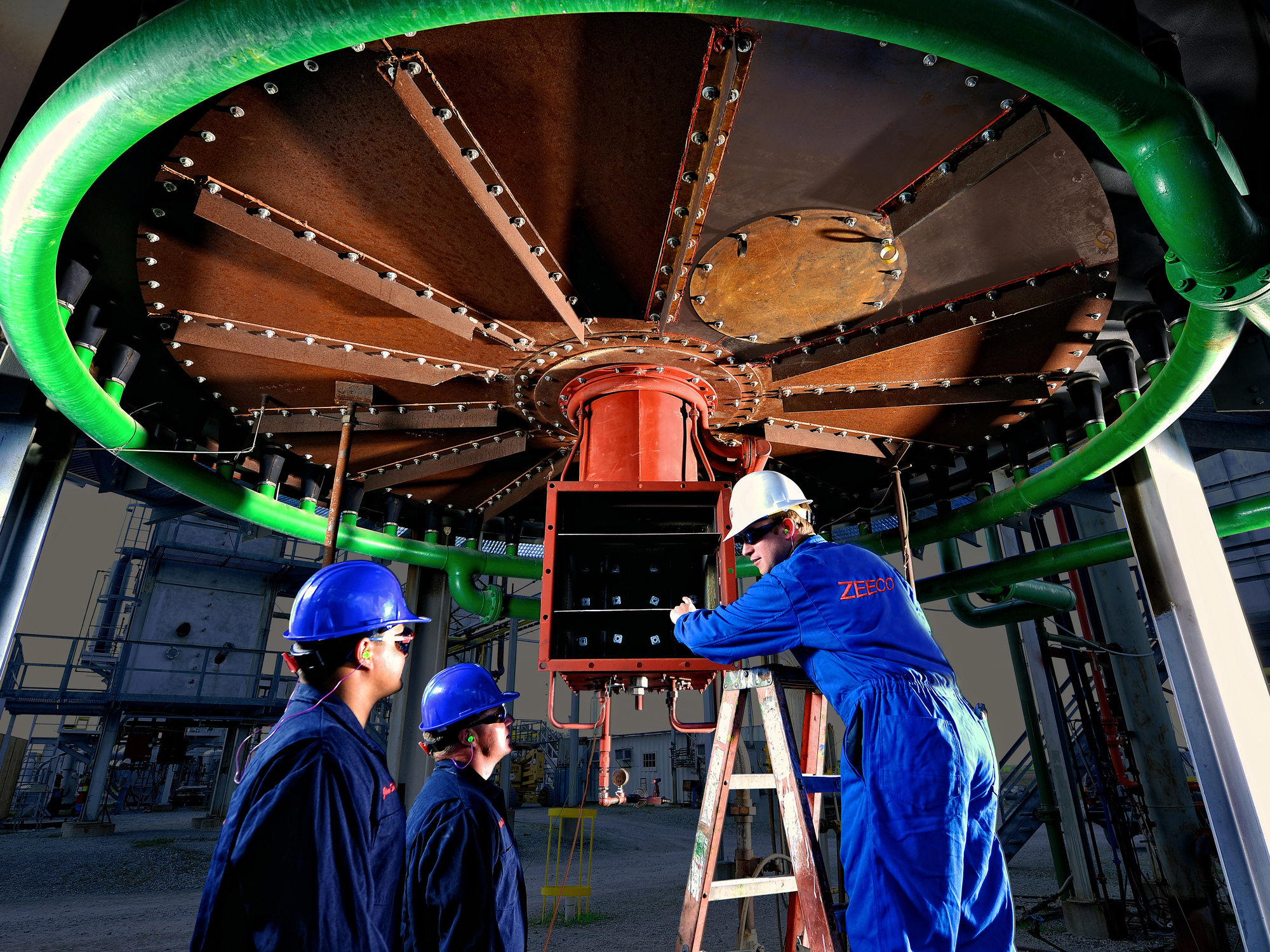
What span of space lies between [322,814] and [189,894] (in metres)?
11.3

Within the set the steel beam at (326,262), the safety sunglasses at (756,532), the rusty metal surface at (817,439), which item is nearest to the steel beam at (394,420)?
the steel beam at (326,262)

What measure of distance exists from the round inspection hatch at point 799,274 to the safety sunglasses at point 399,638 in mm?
2587

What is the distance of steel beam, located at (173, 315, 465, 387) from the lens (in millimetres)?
4387

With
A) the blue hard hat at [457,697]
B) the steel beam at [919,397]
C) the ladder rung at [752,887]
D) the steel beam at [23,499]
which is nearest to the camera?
the ladder rung at [752,887]

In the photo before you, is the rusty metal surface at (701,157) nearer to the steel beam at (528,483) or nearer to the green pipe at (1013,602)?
the steel beam at (528,483)

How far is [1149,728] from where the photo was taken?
8.64m

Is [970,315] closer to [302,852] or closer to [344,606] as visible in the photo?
[344,606]

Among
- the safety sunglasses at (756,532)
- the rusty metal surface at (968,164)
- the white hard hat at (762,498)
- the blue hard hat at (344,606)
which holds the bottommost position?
the blue hard hat at (344,606)

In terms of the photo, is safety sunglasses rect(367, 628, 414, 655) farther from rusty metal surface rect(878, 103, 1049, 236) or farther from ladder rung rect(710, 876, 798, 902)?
rusty metal surface rect(878, 103, 1049, 236)

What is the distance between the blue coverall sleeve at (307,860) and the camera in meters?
1.51

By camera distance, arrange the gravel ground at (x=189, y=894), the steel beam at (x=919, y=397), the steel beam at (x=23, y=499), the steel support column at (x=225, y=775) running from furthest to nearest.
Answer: the steel support column at (x=225, y=775) < the gravel ground at (x=189, y=894) < the steel beam at (x=919, y=397) < the steel beam at (x=23, y=499)

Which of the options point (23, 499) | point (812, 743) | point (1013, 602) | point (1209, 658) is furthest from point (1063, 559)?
point (23, 499)

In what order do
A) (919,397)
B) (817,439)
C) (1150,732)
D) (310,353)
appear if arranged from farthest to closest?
(1150,732) → (817,439) → (919,397) → (310,353)

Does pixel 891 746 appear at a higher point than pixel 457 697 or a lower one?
lower
